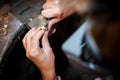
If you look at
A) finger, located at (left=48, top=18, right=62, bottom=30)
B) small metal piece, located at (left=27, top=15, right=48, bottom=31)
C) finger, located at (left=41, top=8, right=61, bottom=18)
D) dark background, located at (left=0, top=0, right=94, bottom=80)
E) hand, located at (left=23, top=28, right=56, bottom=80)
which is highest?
finger, located at (left=41, top=8, right=61, bottom=18)

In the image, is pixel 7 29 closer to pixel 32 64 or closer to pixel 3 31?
pixel 3 31

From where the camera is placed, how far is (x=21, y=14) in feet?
4.90

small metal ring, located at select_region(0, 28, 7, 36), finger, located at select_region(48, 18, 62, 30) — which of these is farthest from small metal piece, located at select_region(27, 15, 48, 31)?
small metal ring, located at select_region(0, 28, 7, 36)

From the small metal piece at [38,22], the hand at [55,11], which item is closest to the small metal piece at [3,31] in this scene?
the small metal piece at [38,22]

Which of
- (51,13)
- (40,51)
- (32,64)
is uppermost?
(51,13)

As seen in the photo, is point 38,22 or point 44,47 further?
point 38,22

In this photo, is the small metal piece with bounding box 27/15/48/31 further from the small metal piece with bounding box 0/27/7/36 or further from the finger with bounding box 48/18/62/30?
the small metal piece with bounding box 0/27/7/36

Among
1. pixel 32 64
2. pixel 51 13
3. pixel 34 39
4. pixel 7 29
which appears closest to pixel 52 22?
pixel 51 13

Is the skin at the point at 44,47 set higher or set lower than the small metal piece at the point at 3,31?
lower

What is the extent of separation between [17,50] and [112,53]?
111cm

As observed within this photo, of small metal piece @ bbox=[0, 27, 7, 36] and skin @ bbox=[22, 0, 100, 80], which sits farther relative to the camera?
small metal piece @ bbox=[0, 27, 7, 36]

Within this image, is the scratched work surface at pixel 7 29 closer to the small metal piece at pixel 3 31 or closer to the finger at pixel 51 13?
the small metal piece at pixel 3 31

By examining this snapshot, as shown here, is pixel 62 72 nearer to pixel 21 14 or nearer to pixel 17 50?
pixel 17 50

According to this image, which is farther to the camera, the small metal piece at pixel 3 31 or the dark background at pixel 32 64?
the dark background at pixel 32 64
